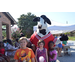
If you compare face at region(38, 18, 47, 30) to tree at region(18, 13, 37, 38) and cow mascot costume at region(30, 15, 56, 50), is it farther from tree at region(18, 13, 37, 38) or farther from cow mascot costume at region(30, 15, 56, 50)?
tree at region(18, 13, 37, 38)

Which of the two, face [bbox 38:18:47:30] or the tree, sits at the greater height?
the tree

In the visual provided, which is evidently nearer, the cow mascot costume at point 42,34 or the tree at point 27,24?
the cow mascot costume at point 42,34

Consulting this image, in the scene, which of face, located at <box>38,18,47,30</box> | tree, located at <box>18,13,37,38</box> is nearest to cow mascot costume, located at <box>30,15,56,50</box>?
face, located at <box>38,18,47,30</box>

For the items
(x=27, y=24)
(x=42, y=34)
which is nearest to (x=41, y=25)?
(x=42, y=34)

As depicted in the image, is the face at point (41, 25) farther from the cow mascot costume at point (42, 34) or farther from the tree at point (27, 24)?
the tree at point (27, 24)

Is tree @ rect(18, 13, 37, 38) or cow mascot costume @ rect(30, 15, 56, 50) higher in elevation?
tree @ rect(18, 13, 37, 38)

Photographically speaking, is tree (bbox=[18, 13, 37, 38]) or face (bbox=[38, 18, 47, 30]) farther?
tree (bbox=[18, 13, 37, 38])

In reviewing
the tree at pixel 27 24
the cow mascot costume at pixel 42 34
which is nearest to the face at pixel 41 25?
the cow mascot costume at pixel 42 34

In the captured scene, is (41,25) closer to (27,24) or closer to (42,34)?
(42,34)
